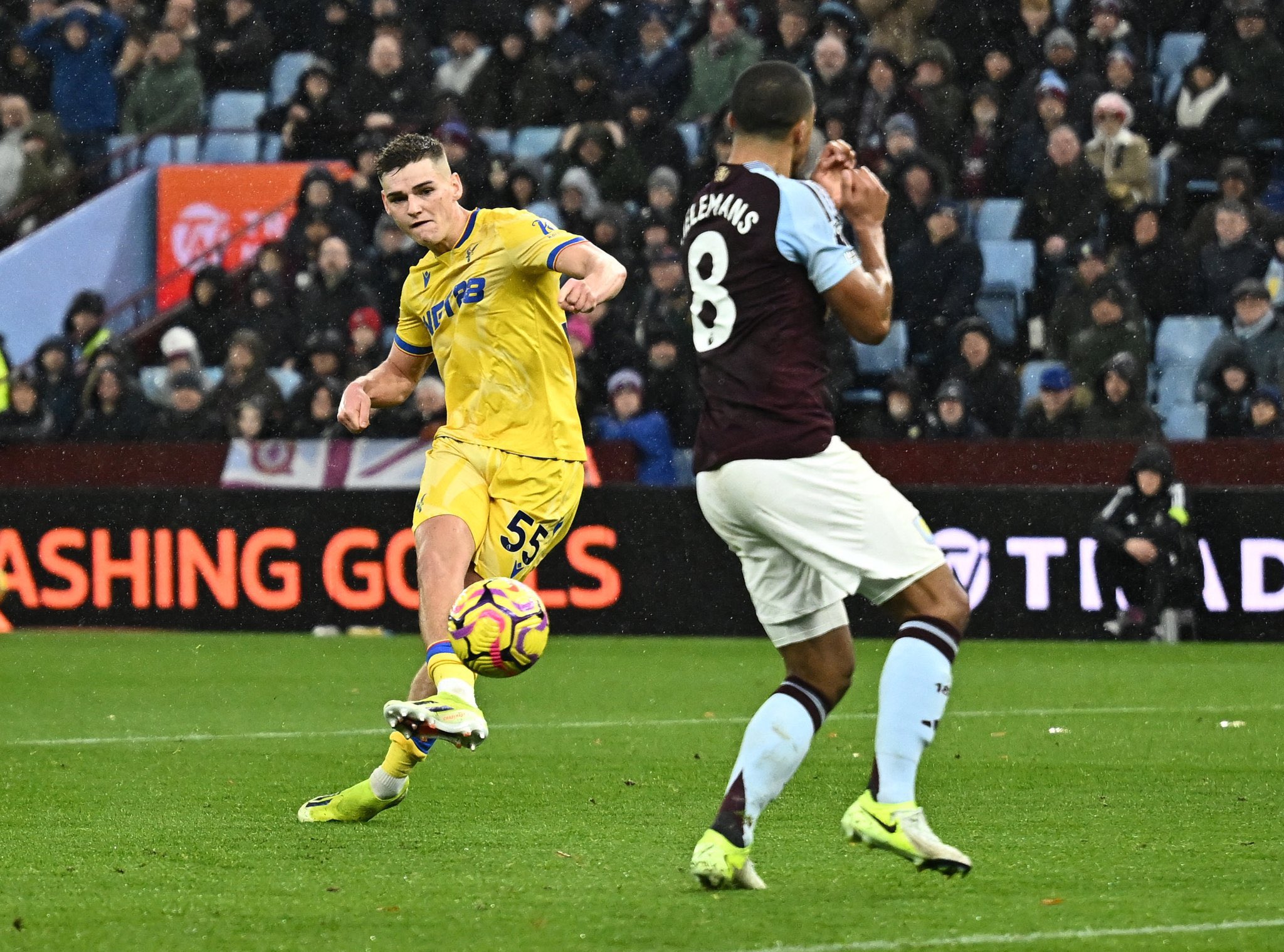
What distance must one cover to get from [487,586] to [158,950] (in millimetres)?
2016

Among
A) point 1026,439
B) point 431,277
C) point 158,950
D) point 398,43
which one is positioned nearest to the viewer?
point 158,950

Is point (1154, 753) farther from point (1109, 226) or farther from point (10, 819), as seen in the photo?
point (1109, 226)

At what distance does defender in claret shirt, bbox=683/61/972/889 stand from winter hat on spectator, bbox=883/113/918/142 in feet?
37.7

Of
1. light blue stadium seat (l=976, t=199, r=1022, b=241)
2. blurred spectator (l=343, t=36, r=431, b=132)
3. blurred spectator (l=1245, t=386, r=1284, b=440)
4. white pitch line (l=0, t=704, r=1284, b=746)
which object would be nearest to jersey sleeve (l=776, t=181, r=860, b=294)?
white pitch line (l=0, t=704, r=1284, b=746)

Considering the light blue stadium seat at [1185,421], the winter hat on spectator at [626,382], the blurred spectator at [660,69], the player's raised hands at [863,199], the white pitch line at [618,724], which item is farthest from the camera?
the blurred spectator at [660,69]

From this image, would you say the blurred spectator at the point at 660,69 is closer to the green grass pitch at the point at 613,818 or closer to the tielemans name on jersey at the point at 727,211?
the green grass pitch at the point at 613,818

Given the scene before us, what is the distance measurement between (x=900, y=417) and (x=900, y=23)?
4.19 meters

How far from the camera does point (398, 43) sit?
20.0m

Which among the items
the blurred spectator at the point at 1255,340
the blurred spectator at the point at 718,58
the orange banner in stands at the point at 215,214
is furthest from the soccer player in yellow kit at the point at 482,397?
the orange banner in stands at the point at 215,214

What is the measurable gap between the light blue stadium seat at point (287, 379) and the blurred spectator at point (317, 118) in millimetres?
3097

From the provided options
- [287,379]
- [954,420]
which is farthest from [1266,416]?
[287,379]

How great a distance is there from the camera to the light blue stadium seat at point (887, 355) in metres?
16.2

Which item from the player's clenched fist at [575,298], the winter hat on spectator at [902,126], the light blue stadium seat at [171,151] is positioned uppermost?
the winter hat on spectator at [902,126]

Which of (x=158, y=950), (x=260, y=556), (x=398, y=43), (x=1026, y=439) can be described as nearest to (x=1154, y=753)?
(x=158, y=950)
